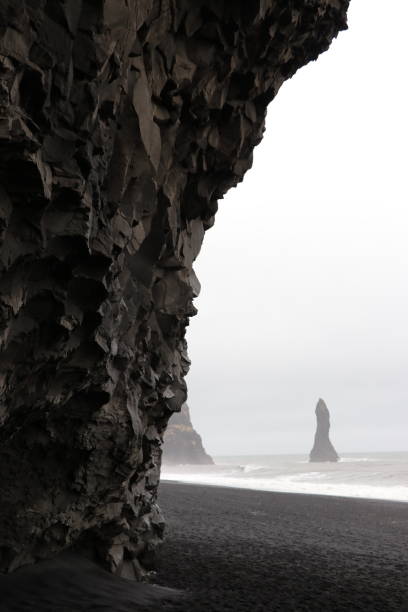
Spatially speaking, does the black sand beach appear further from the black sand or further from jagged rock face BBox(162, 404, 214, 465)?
jagged rock face BBox(162, 404, 214, 465)

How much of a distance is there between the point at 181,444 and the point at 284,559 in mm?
135589

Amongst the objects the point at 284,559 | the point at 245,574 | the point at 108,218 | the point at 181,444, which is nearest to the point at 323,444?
the point at 181,444

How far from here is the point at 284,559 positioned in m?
18.6

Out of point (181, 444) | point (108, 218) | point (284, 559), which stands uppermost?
point (108, 218)

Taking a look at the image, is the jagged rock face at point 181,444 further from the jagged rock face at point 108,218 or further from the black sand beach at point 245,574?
the jagged rock face at point 108,218

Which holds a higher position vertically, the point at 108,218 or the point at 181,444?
the point at 108,218

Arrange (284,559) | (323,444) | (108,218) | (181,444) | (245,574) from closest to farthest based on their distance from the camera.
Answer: (108,218) → (245,574) → (284,559) → (181,444) → (323,444)

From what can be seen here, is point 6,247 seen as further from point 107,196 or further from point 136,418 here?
point 136,418

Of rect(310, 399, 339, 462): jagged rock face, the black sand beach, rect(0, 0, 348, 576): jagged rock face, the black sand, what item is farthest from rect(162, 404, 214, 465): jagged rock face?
rect(0, 0, 348, 576): jagged rock face

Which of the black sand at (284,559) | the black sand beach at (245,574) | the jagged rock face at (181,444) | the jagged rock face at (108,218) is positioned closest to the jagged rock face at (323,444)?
the jagged rock face at (181,444)

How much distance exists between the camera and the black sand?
1328 centimetres

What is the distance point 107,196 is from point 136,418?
6305 mm

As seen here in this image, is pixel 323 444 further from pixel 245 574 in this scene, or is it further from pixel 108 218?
pixel 108 218

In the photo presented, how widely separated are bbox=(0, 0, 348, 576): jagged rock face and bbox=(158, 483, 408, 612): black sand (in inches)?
110
